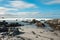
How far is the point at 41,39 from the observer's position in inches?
1174

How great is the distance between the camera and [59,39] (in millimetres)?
30578

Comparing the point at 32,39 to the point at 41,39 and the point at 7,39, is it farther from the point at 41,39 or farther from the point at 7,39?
the point at 7,39

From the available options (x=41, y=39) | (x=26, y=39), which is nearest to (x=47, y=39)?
(x=41, y=39)

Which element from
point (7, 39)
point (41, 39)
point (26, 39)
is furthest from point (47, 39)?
point (7, 39)

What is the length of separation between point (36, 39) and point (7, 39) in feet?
17.7

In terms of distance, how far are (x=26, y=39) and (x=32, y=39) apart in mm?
1123

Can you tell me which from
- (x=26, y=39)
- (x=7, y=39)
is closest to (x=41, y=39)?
(x=26, y=39)

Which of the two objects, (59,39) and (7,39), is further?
(59,39)

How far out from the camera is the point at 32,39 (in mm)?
29484

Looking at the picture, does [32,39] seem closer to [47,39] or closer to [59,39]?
[47,39]

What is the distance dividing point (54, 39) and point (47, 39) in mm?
1456

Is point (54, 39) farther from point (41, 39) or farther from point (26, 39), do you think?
point (26, 39)

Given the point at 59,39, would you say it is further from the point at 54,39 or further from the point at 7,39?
the point at 7,39

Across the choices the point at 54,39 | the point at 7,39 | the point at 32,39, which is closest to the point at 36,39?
the point at 32,39
